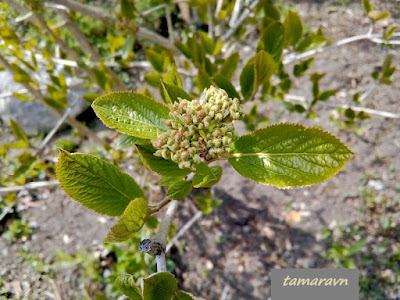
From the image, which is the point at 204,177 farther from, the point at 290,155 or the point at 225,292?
the point at 225,292

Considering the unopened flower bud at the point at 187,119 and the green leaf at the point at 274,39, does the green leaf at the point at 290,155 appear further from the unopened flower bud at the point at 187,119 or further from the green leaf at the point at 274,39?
the green leaf at the point at 274,39

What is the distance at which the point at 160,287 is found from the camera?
603 mm

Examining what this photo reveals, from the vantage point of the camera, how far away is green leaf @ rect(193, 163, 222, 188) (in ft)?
2.09

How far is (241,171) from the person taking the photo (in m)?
0.64

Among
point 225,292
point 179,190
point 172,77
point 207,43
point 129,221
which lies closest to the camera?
point 129,221

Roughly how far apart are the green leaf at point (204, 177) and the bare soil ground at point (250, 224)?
1.61 m

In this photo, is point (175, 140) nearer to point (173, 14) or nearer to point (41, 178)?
point (41, 178)

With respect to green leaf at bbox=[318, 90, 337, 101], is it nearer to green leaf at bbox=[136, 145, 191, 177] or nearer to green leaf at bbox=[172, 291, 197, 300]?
green leaf at bbox=[136, 145, 191, 177]

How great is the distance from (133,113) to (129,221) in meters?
0.21

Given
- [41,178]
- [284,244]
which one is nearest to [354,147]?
[284,244]

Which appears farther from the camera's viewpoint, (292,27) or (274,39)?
(292,27)

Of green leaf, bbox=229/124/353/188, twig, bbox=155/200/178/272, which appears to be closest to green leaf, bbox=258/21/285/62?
green leaf, bbox=229/124/353/188

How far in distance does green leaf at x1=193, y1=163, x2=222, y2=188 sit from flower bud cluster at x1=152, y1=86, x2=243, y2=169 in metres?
0.02

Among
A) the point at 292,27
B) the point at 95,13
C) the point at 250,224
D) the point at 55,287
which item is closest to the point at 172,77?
the point at 292,27
